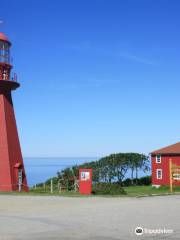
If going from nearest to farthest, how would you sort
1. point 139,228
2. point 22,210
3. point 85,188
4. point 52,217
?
point 139,228 → point 52,217 → point 22,210 → point 85,188

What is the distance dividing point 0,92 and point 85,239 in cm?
2389

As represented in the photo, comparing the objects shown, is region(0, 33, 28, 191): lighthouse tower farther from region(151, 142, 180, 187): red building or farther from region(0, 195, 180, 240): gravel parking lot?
region(151, 142, 180, 187): red building

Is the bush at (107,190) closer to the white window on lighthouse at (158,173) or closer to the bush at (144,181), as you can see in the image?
the white window on lighthouse at (158,173)

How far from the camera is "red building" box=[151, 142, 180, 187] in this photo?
60375mm

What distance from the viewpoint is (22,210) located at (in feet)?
55.8

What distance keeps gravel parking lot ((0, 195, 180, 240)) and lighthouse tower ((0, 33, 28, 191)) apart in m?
12.9

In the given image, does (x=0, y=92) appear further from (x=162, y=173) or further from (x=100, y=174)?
(x=100, y=174)

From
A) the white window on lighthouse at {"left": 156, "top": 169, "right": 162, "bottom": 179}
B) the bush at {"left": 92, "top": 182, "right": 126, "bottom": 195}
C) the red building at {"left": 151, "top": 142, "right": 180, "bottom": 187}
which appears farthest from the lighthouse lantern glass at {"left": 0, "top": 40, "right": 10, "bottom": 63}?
the white window on lighthouse at {"left": 156, "top": 169, "right": 162, "bottom": 179}

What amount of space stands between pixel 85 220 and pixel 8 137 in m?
19.8

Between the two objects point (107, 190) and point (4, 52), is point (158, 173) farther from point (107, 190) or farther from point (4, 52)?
point (107, 190)

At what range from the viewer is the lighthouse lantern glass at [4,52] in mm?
32969

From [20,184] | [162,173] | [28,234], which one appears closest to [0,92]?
[20,184]

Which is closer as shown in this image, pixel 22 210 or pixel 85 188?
pixel 22 210

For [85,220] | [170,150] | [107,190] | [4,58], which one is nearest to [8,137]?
[4,58]
